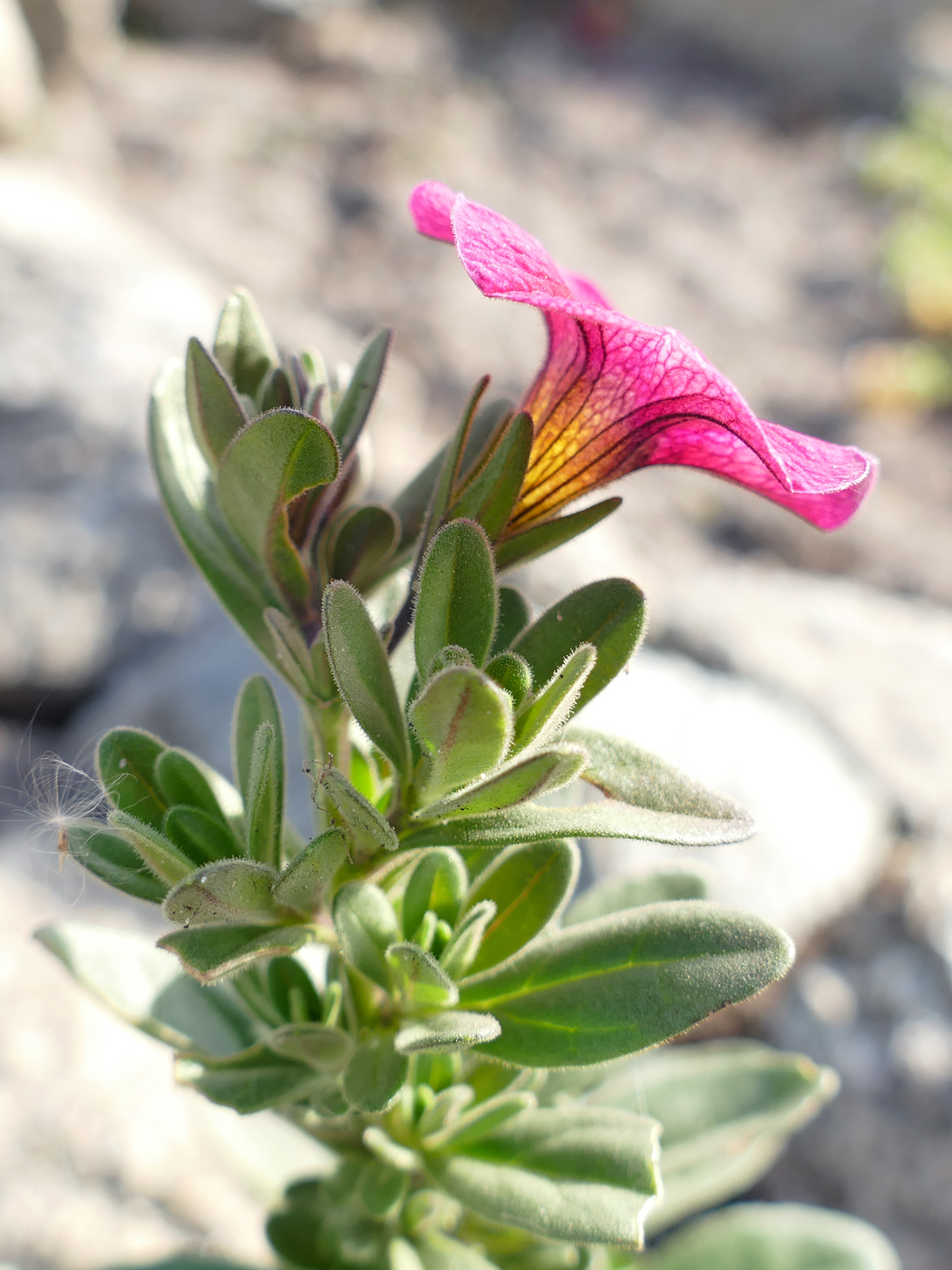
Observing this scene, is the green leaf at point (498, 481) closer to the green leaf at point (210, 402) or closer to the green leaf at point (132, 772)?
the green leaf at point (210, 402)

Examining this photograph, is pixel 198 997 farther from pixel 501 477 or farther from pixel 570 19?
pixel 570 19

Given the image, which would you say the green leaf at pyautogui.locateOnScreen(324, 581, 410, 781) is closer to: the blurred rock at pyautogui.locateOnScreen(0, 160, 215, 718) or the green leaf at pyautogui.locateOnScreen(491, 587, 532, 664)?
the green leaf at pyautogui.locateOnScreen(491, 587, 532, 664)

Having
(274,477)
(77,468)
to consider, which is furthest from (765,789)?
(77,468)

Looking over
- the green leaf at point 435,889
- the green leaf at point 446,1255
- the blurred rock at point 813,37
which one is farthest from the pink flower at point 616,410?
the blurred rock at point 813,37

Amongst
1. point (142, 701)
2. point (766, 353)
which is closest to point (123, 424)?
point (142, 701)

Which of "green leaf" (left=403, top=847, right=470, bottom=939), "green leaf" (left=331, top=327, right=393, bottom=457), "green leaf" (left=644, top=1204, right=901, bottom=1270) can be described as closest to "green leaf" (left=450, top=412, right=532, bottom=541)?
"green leaf" (left=331, top=327, right=393, bottom=457)

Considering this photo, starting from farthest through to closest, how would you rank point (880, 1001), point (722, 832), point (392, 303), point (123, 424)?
point (392, 303)
point (123, 424)
point (880, 1001)
point (722, 832)

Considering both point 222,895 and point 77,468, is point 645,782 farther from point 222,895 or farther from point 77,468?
point 77,468
